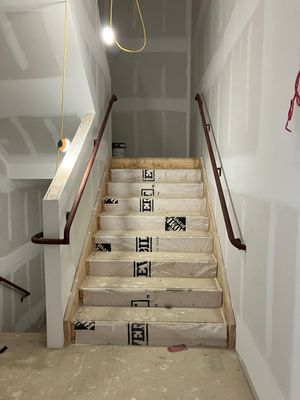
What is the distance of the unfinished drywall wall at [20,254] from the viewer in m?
3.36

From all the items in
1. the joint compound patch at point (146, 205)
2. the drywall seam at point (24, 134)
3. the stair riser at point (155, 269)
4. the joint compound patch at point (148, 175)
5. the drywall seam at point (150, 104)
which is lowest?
the stair riser at point (155, 269)

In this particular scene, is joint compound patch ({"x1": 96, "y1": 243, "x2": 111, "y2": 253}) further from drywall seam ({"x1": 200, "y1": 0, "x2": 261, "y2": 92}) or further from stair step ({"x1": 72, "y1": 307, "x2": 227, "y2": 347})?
drywall seam ({"x1": 200, "y1": 0, "x2": 261, "y2": 92})

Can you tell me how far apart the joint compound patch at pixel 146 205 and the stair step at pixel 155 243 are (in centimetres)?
46

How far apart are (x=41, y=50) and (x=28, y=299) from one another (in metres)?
2.91

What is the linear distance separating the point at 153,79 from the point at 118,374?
443 centimetres

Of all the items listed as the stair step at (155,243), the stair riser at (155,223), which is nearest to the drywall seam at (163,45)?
the stair riser at (155,223)

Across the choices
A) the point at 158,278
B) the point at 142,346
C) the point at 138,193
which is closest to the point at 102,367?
the point at 142,346

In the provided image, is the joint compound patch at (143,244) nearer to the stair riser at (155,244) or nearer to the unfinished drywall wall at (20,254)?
the stair riser at (155,244)

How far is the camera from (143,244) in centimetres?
292

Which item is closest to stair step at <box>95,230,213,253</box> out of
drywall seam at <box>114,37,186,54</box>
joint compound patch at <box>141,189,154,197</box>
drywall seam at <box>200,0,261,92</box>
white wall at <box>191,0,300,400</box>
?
white wall at <box>191,0,300,400</box>

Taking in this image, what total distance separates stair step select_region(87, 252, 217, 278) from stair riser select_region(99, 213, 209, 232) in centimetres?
44

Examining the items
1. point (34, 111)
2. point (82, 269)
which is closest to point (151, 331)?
point (82, 269)

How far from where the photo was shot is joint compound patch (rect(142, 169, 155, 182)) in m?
3.72

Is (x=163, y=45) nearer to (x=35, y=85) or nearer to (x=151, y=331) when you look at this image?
(x=35, y=85)
